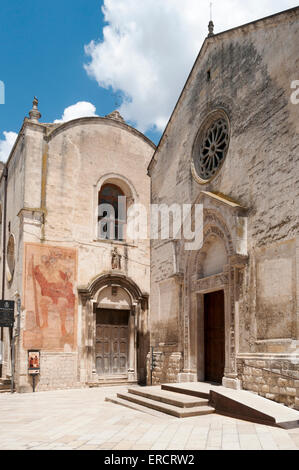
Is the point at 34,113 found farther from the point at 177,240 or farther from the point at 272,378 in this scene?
the point at 272,378

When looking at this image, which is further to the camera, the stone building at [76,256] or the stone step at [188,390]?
the stone building at [76,256]

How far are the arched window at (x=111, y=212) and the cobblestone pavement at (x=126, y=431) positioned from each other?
8700mm

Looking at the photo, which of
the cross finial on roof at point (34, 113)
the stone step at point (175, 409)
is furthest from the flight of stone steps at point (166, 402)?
the cross finial on roof at point (34, 113)

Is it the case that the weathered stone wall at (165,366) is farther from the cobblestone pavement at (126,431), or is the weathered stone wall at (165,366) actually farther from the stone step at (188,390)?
the cobblestone pavement at (126,431)

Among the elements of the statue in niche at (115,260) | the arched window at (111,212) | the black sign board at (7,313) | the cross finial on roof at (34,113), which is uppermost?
the cross finial on roof at (34,113)

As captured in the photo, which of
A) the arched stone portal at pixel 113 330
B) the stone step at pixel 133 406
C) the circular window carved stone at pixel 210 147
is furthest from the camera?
the arched stone portal at pixel 113 330

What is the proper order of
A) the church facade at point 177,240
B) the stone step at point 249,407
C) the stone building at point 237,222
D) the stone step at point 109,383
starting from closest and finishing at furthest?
1. the stone step at point 249,407
2. the stone building at point 237,222
3. the church facade at point 177,240
4. the stone step at point 109,383

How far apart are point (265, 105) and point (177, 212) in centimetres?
450

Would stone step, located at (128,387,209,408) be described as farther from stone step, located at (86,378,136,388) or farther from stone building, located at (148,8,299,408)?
stone step, located at (86,378,136,388)

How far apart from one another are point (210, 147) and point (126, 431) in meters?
7.70

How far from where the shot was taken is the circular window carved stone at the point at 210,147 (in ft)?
38.7

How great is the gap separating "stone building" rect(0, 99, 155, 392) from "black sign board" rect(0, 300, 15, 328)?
316mm

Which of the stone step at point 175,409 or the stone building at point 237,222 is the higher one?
the stone building at point 237,222

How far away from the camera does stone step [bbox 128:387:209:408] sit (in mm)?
8797
